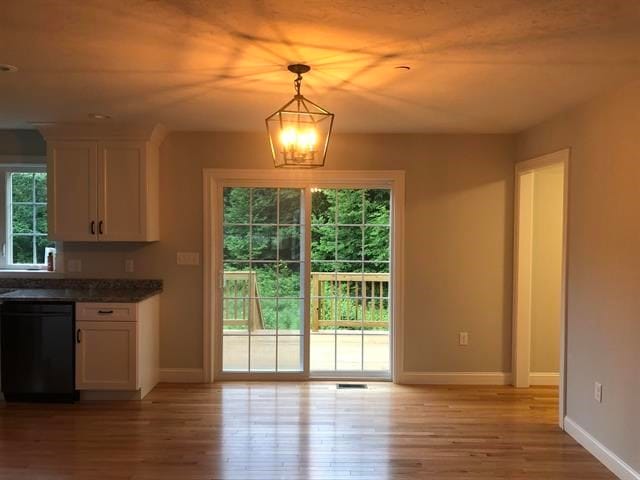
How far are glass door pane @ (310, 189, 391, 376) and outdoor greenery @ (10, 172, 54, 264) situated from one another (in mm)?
2593

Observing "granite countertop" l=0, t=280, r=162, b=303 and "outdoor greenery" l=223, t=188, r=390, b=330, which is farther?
"outdoor greenery" l=223, t=188, r=390, b=330

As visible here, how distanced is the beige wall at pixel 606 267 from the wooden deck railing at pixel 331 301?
1772 millimetres

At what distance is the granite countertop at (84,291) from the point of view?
4184 mm

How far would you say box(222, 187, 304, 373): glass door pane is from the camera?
4879 mm

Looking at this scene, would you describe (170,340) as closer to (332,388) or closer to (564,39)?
(332,388)

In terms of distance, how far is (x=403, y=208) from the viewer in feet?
15.7

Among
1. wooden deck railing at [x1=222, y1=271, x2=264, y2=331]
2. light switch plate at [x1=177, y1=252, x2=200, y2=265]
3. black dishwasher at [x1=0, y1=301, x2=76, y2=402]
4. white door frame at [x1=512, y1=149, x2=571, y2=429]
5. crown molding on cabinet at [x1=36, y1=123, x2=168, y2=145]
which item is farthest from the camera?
wooden deck railing at [x1=222, y1=271, x2=264, y2=331]

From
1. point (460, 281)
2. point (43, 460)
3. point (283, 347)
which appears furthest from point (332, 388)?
point (43, 460)

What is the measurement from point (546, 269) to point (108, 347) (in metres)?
3.93

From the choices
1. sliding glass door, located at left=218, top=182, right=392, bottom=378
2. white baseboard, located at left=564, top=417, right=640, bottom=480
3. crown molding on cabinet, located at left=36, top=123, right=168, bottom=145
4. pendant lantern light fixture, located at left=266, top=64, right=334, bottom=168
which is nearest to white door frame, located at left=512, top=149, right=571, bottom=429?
white baseboard, located at left=564, top=417, right=640, bottom=480

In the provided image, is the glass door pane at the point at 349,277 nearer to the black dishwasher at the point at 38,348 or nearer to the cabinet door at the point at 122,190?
the cabinet door at the point at 122,190

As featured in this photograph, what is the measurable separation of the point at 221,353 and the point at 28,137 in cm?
270

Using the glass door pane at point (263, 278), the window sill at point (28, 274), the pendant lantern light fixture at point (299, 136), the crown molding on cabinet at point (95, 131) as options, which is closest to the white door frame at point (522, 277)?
the glass door pane at point (263, 278)

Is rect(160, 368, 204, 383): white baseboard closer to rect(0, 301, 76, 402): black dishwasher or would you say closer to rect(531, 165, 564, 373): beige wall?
rect(0, 301, 76, 402): black dishwasher
